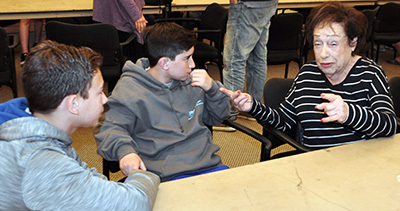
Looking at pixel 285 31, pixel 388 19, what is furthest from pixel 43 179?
pixel 388 19

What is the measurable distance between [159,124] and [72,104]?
668mm

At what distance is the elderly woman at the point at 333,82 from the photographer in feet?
5.86

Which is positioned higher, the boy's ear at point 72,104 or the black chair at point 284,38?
the boy's ear at point 72,104

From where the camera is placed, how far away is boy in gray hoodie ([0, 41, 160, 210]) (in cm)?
103

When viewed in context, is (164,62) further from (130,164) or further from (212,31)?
(212,31)

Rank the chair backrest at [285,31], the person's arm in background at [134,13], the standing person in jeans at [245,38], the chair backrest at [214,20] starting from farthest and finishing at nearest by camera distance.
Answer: the chair backrest at [214,20] < the chair backrest at [285,31] < the person's arm in background at [134,13] < the standing person in jeans at [245,38]

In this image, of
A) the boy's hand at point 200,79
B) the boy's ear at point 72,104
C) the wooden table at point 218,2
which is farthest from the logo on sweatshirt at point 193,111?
the wooden table at point 218,2

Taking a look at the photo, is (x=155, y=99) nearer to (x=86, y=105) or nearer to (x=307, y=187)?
(x=86, y=105)

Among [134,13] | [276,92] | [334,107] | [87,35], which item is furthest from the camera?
[134,13]

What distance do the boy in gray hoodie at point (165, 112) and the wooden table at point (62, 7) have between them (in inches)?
78.0

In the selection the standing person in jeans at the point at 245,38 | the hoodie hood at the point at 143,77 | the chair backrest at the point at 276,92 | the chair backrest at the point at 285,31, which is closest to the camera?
the hoodie hood at the point at 143,77

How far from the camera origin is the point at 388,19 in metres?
4.42

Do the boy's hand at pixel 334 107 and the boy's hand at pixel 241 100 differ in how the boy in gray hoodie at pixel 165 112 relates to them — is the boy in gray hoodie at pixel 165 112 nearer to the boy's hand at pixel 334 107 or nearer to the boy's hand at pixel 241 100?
the boy's hand at pixel 241 100

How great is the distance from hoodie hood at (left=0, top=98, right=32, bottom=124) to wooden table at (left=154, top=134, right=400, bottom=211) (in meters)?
0.42
